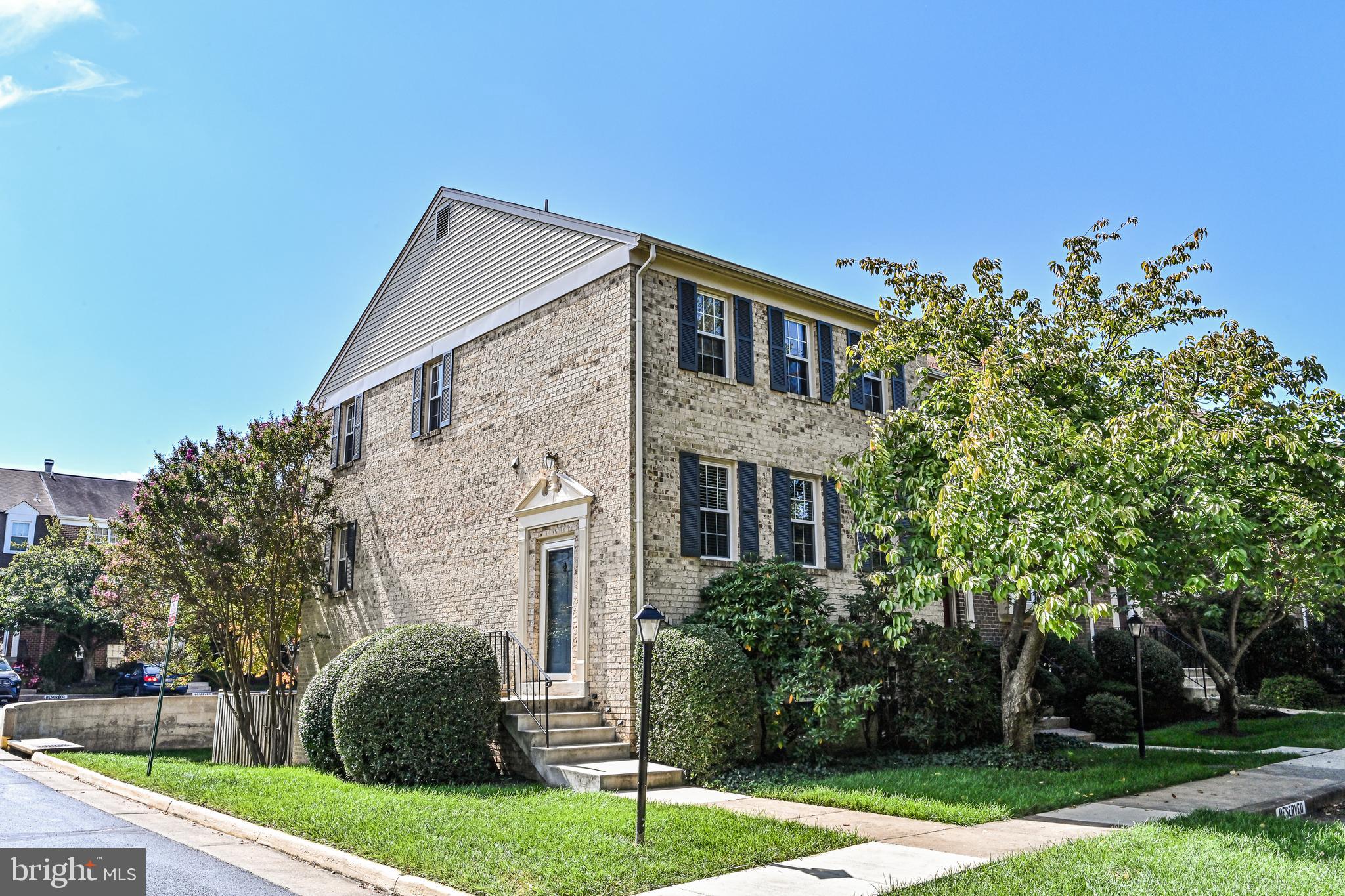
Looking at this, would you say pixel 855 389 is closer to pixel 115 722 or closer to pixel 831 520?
pixel 831 520

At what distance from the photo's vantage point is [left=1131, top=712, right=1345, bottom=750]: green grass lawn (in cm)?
1452

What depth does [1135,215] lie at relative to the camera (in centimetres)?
1227

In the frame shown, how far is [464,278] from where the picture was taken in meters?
17.1

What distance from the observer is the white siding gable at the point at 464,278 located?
1434 centimetres

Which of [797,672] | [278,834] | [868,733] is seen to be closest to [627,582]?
[797,672]

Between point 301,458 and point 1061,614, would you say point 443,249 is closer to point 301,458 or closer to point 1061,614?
point 301,458

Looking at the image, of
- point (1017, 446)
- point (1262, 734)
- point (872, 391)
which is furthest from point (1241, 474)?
point (1262, 734)

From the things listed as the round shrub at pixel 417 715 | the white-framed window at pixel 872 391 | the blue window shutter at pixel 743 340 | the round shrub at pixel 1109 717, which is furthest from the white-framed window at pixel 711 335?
the round shrub at pixel 1109 717

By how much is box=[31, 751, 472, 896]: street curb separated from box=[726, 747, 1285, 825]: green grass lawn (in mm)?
4489

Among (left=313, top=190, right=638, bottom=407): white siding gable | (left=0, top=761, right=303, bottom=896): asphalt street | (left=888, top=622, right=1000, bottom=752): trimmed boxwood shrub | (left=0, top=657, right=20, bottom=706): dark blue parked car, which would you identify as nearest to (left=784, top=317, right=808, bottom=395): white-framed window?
(left=313, top=190, right=638, bottom=407): white siding gable

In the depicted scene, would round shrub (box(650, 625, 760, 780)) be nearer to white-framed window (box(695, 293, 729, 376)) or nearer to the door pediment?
the door pediment

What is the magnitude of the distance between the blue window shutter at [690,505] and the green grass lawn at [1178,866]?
6.38 metres

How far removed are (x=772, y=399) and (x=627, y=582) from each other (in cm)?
397

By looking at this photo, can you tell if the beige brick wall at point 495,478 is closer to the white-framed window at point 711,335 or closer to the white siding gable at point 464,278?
the white siding gable at point 464,278
